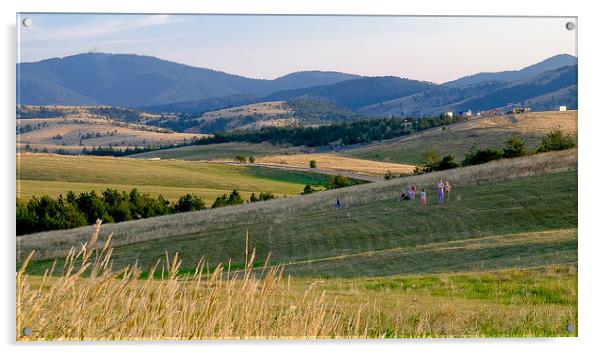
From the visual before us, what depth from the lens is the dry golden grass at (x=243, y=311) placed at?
23.1 feet

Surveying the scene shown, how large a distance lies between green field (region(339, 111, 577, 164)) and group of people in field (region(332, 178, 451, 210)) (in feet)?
5.82

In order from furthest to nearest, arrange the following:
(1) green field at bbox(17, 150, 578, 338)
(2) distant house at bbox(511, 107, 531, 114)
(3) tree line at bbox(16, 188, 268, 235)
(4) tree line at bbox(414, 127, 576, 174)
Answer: (2) distant house at bbox(511, 107, 531, 114) → (4) tree line at bbox(414, 127, 576, 174) → (3) tree line at bbox(16, 188, 268, 235) → (1) green field at bbox(17, 150, 578, 338)

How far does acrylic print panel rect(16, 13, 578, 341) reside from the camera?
26.2 ft

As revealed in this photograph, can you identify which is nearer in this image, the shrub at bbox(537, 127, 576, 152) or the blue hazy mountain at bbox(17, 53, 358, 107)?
the blue hazy mountain at bbox(17, 53, 358, 107)

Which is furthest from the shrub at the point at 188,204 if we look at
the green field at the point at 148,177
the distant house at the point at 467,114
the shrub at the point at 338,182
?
the distant house at the point at 467,114

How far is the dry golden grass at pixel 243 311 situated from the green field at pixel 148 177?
131 cm

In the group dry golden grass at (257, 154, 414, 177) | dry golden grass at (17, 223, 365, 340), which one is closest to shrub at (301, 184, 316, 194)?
dry golden grass at (257, 154, 414, 177)

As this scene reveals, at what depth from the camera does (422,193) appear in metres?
17.5

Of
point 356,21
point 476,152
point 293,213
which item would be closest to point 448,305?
point 356,21

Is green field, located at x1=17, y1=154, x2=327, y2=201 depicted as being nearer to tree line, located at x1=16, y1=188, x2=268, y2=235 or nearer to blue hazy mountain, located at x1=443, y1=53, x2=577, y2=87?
tree line, located at x1=16, y1=188, x2=268, y2=235

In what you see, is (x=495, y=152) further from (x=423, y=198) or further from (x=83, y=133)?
(x=83, y=133)

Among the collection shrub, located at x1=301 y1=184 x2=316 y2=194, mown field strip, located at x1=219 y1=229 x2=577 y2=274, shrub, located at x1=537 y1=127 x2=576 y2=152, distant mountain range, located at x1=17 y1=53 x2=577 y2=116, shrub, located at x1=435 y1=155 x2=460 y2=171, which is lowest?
mown field strip, located at x1=219 y1=229 x2=577 y2=274

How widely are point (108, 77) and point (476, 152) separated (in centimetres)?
754

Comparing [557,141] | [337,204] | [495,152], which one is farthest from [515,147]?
[337,204]
